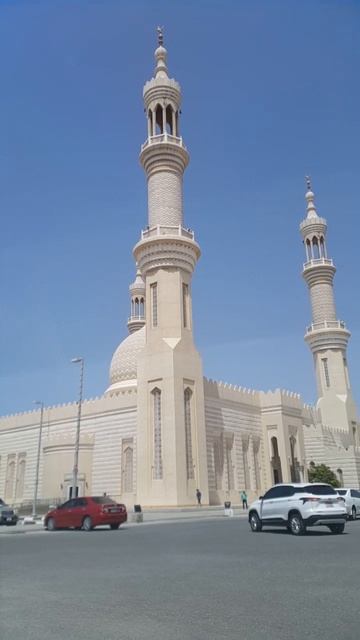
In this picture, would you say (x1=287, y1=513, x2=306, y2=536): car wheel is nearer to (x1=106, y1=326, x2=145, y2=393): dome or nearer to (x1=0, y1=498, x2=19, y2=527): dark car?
(x1=0, y1=498, x2=19, y2=527): dark car

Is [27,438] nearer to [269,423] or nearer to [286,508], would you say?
[269,423]

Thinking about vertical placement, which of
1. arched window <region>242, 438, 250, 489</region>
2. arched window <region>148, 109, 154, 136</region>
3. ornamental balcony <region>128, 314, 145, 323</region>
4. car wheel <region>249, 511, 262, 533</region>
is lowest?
car wheel <region>249, 511, 262, 533</region>

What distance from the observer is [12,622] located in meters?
5.81

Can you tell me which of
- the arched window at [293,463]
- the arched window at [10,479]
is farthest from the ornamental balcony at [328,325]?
the arched window at [10,479]

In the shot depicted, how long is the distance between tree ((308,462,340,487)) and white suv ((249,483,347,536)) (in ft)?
103

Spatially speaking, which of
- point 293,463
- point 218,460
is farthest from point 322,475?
point 218,460

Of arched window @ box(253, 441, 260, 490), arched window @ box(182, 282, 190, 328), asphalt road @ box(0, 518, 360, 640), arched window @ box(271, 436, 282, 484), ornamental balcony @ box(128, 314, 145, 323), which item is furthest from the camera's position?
ornamental balcony @ box(128, 314, 145, 323)

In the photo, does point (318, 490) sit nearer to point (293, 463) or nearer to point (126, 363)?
point (293, 463)

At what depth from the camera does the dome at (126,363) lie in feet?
165

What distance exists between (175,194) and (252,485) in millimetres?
23340

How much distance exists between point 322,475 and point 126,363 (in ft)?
64.0

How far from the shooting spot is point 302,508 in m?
15.5

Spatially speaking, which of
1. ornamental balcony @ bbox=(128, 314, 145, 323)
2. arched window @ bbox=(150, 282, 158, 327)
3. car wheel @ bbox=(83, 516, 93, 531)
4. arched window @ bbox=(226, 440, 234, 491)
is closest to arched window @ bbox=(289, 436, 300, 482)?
arched window @ bbox=(226, 440, 234, 491)

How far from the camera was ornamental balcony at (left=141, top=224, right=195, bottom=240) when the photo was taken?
131ft
